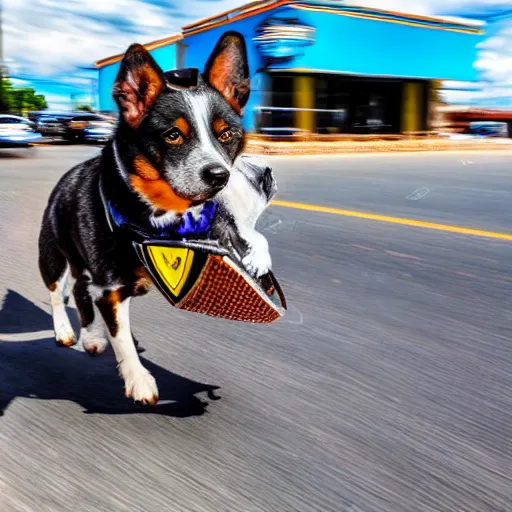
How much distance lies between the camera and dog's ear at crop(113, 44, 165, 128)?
77.8 inches

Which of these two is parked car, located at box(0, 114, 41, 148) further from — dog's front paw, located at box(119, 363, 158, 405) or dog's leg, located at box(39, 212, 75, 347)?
dog's front paw, located at box(119, 363, 158, 405)

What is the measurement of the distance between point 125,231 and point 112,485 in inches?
31.0

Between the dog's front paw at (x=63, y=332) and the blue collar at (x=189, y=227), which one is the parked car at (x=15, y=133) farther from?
the blue collar at (x=189, y=227)

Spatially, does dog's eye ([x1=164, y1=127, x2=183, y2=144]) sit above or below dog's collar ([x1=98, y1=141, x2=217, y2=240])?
above

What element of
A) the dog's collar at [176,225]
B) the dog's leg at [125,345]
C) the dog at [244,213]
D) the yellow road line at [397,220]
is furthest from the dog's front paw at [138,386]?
the yellow road line at [397,220]

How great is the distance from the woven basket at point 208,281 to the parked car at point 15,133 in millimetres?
16070

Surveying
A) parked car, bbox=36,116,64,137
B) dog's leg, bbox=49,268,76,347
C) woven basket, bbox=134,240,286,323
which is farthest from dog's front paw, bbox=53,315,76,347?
parked car, bbox=36,116,64,137

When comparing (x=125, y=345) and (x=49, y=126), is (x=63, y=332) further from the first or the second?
(x=49, y=126)

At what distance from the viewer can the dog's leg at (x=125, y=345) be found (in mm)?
2523

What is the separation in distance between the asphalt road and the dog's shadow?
0.01m

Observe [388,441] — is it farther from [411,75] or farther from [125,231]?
[411,75]

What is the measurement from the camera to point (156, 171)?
2.11m

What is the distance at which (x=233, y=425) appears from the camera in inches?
104

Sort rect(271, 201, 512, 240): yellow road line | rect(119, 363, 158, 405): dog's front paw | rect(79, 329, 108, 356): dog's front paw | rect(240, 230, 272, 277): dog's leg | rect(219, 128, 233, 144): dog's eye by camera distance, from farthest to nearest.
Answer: rect(271, 201, 512, 240): yellow road line → rect(79, 329, 108, 356): dog's front paw → rect(119, 363, 158, 405): dog's front paw → rect(240, 230, 272, 277): dog's leg → rect(219, 128, 233, 144): dog's eye
